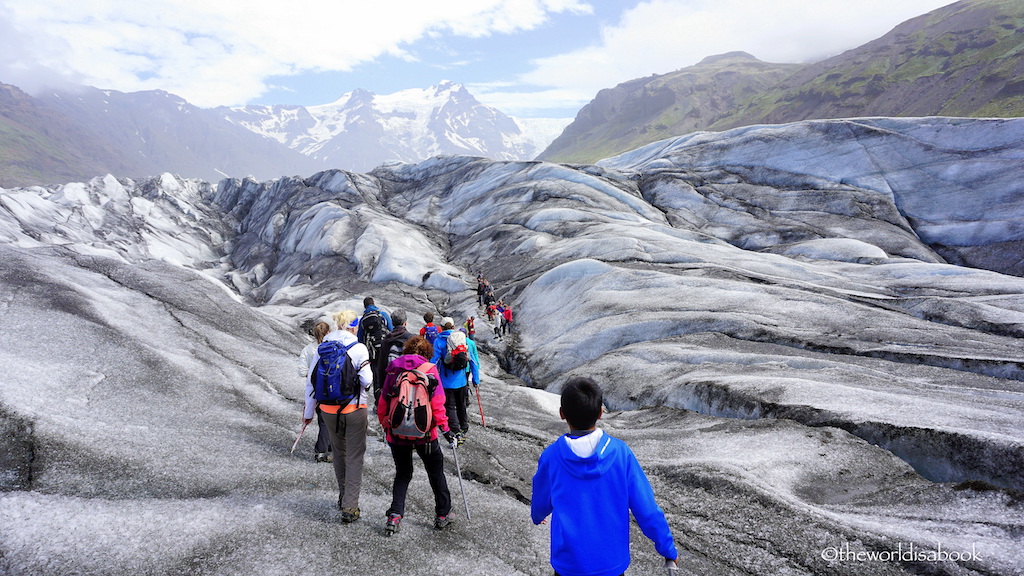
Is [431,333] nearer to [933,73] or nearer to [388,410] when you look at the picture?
[388,410]

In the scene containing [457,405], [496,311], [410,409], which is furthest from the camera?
[496,311]

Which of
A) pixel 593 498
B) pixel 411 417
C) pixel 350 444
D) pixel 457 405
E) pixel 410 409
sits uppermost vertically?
pixel 593 498

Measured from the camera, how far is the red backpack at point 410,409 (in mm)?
7074

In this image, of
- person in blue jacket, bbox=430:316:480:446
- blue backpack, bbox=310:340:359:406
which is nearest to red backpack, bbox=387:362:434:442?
blue backpack, bbox=310:340:359:406

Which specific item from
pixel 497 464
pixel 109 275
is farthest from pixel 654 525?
pixel 109 275

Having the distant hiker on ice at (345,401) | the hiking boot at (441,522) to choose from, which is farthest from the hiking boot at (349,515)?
the hiking boot at (441,522)

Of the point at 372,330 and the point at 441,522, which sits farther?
the point at 372,330

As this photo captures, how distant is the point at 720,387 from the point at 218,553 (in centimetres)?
1371

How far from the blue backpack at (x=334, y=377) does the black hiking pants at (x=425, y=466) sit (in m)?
1.19

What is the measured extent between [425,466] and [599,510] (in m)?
4.18

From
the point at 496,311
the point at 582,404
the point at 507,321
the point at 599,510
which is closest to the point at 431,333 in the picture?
the point at 582,404

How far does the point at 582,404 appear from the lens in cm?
445

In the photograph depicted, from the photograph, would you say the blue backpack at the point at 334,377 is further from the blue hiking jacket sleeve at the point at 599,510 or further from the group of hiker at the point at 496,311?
the group of hiker at the point at 496,311

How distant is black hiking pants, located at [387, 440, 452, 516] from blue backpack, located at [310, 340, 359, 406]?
46.7 inches
